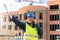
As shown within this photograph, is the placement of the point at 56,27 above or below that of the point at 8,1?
below

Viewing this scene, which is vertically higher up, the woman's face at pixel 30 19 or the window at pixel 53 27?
the woman's face at pixel 30 19

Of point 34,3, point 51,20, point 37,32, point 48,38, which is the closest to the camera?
point 37,32

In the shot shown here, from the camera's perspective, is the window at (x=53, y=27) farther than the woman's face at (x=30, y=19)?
Yes

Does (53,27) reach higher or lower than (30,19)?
lower

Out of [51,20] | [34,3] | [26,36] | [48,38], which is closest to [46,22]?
[51,20]

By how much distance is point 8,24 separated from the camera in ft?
6.48

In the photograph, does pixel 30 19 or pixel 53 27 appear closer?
pixel 30 19

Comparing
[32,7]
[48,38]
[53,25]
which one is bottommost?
[48,38]

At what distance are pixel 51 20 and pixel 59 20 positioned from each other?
0.09m

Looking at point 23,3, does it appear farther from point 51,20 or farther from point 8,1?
point 51,20

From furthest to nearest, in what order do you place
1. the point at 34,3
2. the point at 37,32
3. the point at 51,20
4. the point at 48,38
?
1. the point at 34,3
2. the point at 51,20
3. the point at 48,38
4. the point at 37,32

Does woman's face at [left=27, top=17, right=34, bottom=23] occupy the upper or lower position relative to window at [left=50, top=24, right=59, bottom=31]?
upper

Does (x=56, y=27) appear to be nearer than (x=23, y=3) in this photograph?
Yes

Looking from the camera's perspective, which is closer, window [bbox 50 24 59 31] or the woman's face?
the woman's face
